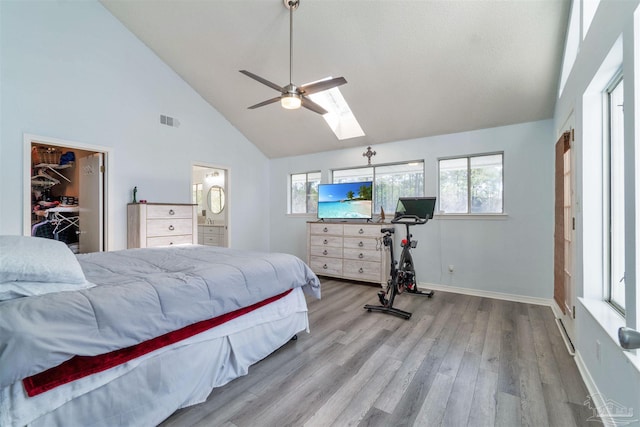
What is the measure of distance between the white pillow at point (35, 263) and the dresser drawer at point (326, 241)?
3561 millimetres

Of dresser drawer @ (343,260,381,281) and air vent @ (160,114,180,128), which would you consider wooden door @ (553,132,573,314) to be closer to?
dresser drawer @ (343,260,381,281)

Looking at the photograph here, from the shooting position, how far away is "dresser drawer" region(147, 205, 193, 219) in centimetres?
378

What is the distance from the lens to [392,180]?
4.71 m

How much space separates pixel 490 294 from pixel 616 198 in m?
2.39

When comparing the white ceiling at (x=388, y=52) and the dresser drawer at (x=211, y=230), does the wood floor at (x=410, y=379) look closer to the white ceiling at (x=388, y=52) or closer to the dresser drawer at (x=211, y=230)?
the white ceiling at (x=388, y=52)

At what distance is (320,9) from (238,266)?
2925 millimetres

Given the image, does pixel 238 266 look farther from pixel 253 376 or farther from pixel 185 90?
pixel 185 90

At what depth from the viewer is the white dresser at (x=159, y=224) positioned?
369cm

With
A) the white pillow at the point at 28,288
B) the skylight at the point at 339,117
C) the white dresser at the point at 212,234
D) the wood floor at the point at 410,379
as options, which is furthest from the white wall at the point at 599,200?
the white dresser at the point at 212,234

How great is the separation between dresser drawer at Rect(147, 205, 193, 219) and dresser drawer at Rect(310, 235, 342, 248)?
6.91 feet

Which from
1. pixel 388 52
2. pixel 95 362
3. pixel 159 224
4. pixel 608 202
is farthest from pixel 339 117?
pixel 95 362

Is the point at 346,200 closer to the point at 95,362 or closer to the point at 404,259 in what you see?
the point at 404,259

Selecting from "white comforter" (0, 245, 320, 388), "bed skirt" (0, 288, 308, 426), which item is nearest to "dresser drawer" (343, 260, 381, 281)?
"white comforter" (0, 245, 320, 388)

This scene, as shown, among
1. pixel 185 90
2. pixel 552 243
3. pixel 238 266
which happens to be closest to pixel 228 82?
pixel 185 90
